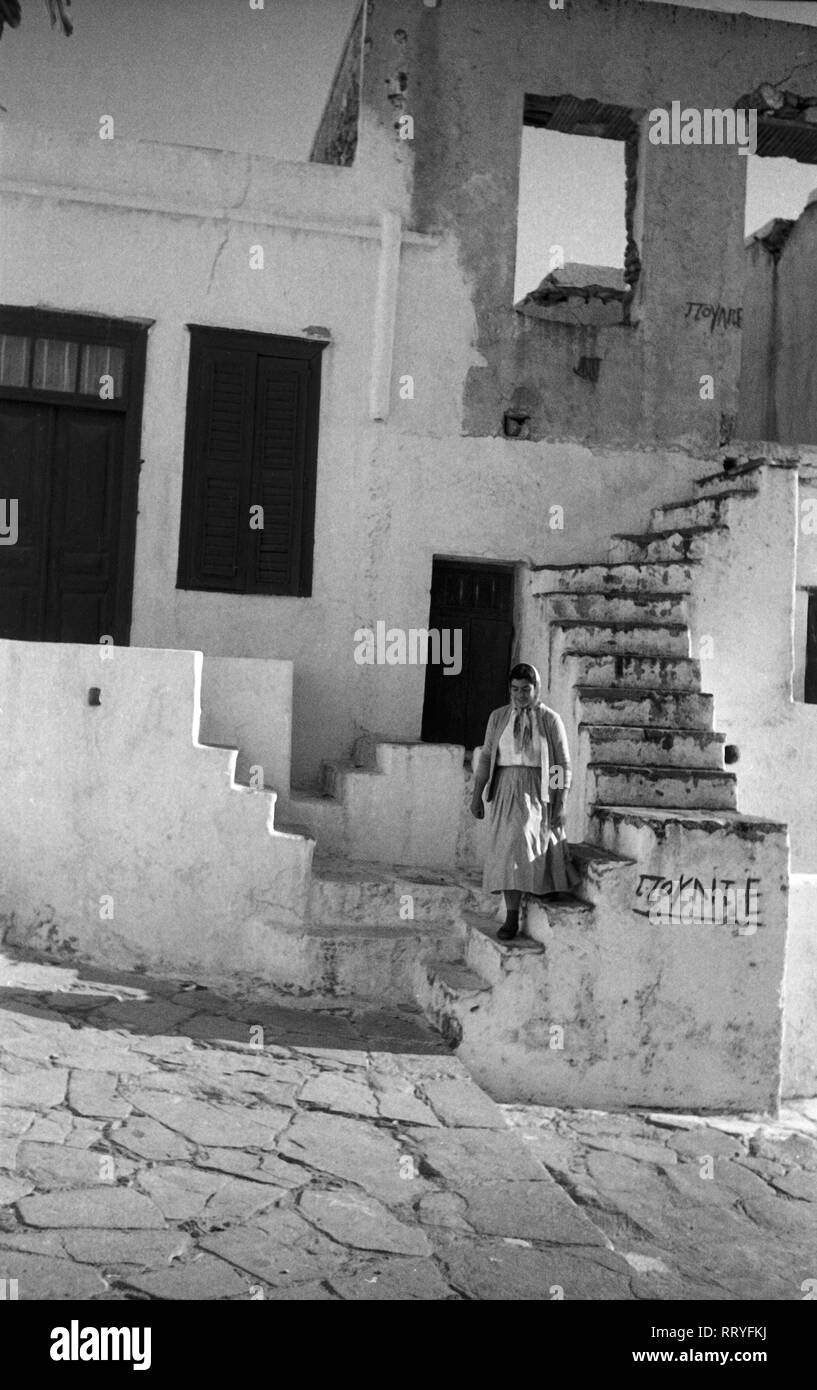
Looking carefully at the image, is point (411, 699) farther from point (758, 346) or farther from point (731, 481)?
point (758, 346)

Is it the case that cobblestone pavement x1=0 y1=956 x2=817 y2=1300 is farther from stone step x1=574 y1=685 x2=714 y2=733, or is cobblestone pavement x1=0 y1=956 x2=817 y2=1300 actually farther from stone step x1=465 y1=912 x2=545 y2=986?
stone step x1=574 y1=685 x2=714 y2=733

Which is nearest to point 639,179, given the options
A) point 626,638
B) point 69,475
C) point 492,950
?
point 626,638

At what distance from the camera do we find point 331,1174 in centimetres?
510

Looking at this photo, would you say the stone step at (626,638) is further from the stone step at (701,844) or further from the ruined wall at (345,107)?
the ruined wall at (345,107)

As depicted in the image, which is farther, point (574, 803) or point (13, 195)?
point (13, 195)

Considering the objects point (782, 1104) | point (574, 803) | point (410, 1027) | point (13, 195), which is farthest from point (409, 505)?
point (782, 1104)

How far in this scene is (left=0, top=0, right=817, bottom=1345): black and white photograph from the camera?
519 cm

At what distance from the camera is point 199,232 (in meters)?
9.80

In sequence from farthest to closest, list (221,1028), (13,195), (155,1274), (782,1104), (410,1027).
Answer: (13,195) → (782,1104) → (410,1027) → (221,1028) → (155,1274)

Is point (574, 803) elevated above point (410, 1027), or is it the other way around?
point (574, 803)

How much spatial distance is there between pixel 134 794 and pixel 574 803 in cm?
278

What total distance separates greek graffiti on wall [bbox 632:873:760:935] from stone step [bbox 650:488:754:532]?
10.4ft

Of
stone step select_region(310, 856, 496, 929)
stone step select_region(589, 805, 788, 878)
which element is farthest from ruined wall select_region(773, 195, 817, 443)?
stone step select_region(310, 856, 496, 929)
